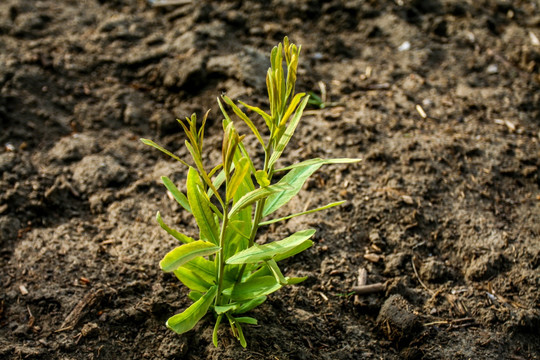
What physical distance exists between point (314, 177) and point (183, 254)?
150 centimetres

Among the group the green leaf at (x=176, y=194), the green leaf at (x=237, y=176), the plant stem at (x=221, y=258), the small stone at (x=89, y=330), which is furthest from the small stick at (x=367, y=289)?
the small stone at (x=89, y=330)

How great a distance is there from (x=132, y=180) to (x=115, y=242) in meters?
0.52

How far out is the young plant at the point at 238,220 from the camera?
→ 1.73 meters

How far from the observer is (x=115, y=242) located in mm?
2744

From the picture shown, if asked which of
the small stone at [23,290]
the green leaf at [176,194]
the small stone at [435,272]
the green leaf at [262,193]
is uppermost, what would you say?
the green leaf at [262,193]

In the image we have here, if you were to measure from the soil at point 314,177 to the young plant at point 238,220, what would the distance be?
0.28 meters

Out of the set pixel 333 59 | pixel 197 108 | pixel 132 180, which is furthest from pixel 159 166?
pixel 333 59

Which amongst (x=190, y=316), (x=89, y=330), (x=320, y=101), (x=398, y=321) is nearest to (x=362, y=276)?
(x=398, y=321)

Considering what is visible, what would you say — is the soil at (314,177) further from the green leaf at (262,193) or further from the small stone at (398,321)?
the green leaf at (262,193)

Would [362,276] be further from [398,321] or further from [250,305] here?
[250,305]

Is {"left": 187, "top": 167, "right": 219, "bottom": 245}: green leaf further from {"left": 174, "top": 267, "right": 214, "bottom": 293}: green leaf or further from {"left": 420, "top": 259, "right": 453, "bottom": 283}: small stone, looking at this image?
{"left": 420, "top": 259, "right": 453, "bottom": 283}: small stone

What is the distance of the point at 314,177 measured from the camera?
3088 mm

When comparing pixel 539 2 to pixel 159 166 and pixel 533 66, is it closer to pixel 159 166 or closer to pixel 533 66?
pixel 533 66

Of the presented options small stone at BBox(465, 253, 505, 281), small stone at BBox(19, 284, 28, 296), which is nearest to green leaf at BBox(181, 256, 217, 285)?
small stone at BBox(19, 284, 28, 296)
